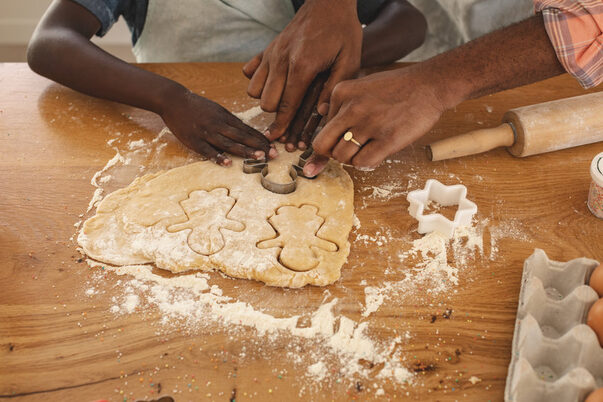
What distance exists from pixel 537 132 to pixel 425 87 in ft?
1.28

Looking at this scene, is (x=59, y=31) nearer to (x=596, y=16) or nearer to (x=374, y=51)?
(x=374, y=51)

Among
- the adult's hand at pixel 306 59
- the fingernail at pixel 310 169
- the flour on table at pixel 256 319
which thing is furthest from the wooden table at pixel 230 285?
the adult's hand at pixel 306 59

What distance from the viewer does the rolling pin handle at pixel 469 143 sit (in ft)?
4.46

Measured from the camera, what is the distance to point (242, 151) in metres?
1.33

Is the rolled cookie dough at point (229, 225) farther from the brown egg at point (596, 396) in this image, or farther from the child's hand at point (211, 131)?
the brown egg at point (596, 396)

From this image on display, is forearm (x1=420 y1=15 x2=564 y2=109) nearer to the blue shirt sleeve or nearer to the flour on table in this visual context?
the flour on table

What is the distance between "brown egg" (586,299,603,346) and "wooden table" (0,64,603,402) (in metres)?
0.14

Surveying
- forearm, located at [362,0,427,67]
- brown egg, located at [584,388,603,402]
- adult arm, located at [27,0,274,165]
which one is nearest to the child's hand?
adult arm, located at [27,0,274,165]

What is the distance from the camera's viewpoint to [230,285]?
41.6 inches

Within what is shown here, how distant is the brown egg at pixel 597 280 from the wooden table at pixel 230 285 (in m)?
0.15

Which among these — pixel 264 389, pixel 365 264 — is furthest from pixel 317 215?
pixel 264 389

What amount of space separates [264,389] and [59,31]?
1.30 m

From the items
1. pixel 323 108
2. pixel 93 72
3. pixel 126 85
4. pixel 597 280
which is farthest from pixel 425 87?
pixel 93 72

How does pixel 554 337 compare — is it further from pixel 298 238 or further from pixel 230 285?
pixel 230 285
